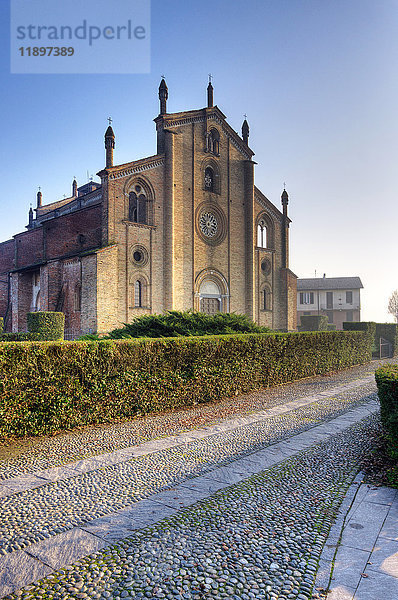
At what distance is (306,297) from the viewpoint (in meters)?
59.8

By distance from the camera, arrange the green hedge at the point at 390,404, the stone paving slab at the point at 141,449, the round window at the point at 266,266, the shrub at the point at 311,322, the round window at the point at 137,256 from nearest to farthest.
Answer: the stone paving slab at the point at 141,449, the green hedge at the point at 390,404, the round window at the point at 137,256, the round window at the point at 266,266, the shrub at the point at 311,322

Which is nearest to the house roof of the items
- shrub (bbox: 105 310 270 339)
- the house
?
the house

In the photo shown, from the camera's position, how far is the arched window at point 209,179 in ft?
96.5

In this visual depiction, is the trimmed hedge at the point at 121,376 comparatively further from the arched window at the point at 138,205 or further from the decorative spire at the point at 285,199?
the decorative spire at the point at 285,199

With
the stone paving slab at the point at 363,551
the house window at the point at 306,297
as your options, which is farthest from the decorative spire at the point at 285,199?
the stone paving slab at the point at 363,551

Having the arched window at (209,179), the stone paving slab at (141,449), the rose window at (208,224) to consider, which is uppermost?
the arched window at (209,179)

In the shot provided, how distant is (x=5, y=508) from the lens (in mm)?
4320

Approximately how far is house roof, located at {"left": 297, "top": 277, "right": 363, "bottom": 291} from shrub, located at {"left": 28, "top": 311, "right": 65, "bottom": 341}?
1783 inches

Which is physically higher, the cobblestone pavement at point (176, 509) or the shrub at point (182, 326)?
the shrub at point (182, 326)

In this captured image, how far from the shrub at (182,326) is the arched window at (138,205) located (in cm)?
1324

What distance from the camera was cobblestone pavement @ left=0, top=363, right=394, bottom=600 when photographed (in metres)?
3.10

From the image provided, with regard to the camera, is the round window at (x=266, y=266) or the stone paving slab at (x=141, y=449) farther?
the round window at (x=266, y=266)

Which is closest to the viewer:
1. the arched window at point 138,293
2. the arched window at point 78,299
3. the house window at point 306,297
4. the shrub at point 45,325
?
the shrub at point 45,325

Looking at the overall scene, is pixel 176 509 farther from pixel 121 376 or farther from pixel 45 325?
pixel 45 325
